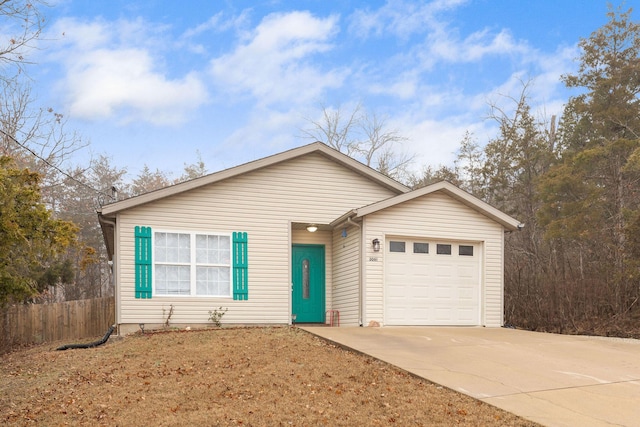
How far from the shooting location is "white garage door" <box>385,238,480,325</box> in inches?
503

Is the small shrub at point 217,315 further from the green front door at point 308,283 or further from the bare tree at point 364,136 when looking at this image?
the bare tree at point 364,136

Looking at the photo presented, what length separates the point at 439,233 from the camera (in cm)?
1319

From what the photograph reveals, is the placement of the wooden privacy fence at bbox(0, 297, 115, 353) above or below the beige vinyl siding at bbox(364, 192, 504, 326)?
below

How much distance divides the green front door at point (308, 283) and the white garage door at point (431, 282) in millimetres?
2286

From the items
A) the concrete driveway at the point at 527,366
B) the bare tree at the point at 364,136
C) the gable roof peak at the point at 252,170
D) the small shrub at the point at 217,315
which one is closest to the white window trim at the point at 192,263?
the small shrub at the point at 217,315

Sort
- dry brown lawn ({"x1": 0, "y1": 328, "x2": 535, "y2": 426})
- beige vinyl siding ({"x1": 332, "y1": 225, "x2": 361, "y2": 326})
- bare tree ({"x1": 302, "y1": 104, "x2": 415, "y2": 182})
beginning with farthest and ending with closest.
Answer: bare tree ({"x1": 302, "y1": 104, "x2": 415, "y2": 182}) < beige vinyl siding ({"x1": 332, "y1": 225, "x2": 361, "y2": 326}) < dry brown lawn ({"x1": 0, "y1": 328, "x2": 535, "y2": 426})

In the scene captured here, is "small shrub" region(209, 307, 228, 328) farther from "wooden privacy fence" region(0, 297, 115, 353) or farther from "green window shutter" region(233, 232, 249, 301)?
"wooden privacy fence" region(0, 297, 115, 353)

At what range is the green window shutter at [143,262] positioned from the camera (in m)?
12.0

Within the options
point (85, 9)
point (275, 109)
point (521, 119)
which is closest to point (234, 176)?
point (85, 9)

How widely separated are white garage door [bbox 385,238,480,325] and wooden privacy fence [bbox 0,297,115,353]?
9794mm

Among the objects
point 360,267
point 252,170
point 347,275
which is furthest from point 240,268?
point 360,267

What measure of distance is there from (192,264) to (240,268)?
3.61ft

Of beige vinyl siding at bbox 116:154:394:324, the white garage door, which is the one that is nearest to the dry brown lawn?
beige vinyl siding at bbox 116:154:394:324

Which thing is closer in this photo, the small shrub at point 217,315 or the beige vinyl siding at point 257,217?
the beige vinyl siding at point 257,217
